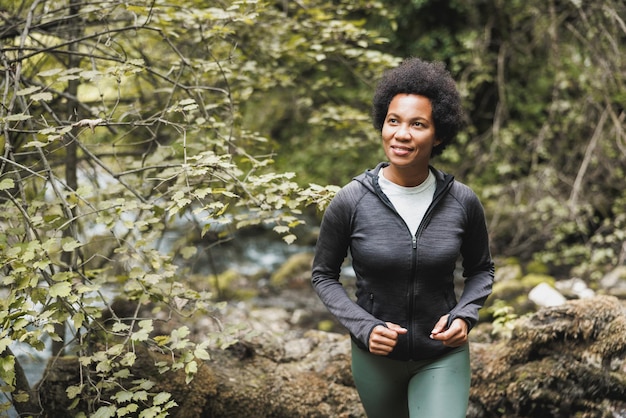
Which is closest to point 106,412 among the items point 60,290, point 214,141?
point 60,290

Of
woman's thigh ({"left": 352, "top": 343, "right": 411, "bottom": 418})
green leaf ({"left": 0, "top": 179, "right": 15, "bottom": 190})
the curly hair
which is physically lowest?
woman's thigh ({"left": 352, "top": 343, "right": 411, "bottom": 418})

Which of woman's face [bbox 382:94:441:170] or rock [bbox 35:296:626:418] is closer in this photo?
woman's face [bbox 382:94:441:170]

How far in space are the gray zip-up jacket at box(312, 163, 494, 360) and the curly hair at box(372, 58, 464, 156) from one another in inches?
7.5

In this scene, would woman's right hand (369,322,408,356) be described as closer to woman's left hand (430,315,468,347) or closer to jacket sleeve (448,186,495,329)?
woman's left hand (430,315,468,347)

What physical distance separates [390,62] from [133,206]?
2.18 m

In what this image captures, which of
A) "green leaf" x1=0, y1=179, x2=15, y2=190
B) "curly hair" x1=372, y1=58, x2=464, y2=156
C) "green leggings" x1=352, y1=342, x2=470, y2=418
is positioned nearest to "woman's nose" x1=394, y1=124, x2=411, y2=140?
"curly hair" x1=372, y1=58, x2=464, y2=156

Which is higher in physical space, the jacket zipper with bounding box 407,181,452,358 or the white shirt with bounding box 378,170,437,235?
the white shirt with bounding box 378,170,437,235

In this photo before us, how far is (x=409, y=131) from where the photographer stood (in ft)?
6.64

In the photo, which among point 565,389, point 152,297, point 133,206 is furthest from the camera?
point 565,389

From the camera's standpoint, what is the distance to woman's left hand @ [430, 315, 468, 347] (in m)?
1.94

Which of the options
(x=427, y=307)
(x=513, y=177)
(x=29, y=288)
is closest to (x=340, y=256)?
(x=427, y=307)

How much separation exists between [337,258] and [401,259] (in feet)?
0.87

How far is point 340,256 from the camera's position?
7.11ft

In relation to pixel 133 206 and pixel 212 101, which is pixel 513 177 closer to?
pixel 212 101
